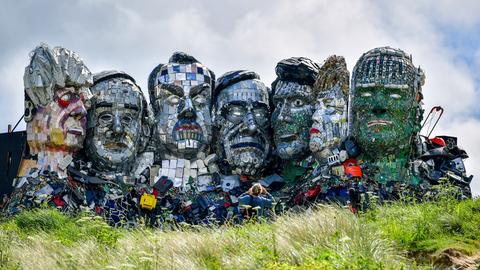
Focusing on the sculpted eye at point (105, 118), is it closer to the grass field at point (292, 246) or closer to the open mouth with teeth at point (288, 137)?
the open mouth with teeth at point (288, 137)

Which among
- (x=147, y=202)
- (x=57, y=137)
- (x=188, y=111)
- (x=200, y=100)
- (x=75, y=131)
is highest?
(x=200, y=100)

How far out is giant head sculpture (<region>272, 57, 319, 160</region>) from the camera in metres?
20.0

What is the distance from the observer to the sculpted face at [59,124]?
64.4 ft

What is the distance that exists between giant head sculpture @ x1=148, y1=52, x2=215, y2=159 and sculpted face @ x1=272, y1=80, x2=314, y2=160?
4.86 feet

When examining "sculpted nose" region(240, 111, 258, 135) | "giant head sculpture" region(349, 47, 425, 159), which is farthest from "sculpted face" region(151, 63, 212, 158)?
"giant head sculpture" region(349, 47, 425, 159)

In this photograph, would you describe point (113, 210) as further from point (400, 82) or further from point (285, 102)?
point (400, 82)

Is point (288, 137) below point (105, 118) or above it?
below

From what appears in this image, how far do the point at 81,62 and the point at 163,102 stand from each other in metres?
1.81

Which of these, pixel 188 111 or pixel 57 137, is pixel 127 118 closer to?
pixel 188 111

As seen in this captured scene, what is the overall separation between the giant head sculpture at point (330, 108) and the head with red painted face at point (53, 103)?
4443 millimetres

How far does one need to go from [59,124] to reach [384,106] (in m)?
6.04

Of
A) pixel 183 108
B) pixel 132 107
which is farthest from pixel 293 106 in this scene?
pixel 132 107

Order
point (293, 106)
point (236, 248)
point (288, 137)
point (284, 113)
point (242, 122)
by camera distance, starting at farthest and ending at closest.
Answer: point (242, 122) < point (293, 106) < point (284, 113) < point (288, 137) < point (236, 248)

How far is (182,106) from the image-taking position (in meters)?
20.6
